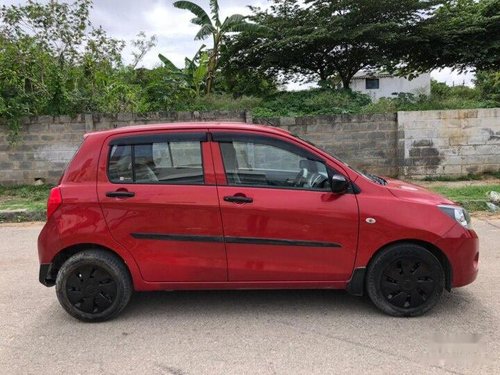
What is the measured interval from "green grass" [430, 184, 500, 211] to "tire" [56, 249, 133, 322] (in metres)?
6.62

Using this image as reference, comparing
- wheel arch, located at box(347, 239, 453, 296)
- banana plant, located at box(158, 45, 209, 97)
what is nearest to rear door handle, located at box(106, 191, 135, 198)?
wheel arch, located at box(347, 239, 453, 296)

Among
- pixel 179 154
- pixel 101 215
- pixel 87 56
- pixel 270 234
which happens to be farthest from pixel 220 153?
pixel 87 56

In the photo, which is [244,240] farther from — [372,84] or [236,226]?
[372,84]

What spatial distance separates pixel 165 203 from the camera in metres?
3.89

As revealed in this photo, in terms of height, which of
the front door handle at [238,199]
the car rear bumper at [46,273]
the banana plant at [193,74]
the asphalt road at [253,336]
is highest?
the banana plant at [193,74]

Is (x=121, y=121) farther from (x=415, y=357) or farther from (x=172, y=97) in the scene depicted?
(x=415, y=357)

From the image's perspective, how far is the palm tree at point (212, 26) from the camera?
52.4 ft

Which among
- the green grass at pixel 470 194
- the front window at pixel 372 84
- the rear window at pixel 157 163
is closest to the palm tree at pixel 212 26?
the green grass at pixel 470 194

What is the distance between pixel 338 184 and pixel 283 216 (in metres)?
0.52

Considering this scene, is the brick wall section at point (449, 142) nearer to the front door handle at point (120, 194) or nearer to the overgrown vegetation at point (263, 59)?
the overgrown vegetation at point (263, 59)

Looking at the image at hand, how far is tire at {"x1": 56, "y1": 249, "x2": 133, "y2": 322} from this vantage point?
13.1ft

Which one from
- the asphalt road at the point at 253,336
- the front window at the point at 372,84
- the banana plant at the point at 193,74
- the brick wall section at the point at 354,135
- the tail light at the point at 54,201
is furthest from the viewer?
the front window at the point at 372,84

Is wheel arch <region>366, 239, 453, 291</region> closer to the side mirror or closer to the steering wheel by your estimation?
the side mirror

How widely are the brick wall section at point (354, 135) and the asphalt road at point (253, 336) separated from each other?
650cm
